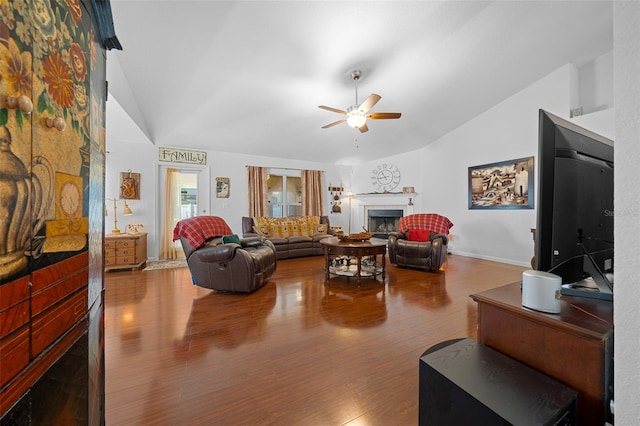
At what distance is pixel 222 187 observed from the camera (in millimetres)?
5648

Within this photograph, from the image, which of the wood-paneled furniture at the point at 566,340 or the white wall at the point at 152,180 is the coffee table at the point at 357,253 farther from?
the white wall at the point at 152,180

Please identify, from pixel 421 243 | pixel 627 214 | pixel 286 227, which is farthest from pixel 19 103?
pixel 286 227

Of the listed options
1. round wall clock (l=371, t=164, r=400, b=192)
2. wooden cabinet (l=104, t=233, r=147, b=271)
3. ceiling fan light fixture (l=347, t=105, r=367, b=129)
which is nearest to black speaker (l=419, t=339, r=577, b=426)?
ceiling fan light fixture (l=347, t=105, r=367, b=129)

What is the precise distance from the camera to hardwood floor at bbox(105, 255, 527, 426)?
1282 millimetres

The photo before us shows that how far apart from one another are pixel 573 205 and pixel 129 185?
232 inches

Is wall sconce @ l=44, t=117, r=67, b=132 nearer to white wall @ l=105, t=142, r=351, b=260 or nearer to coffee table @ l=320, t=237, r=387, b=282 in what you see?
Answer: coffee table @ l=320, t=237, r=387, b=282

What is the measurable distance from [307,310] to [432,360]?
5.84 feet

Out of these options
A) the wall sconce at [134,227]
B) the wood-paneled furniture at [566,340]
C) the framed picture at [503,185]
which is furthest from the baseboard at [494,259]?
the wall sconce at [134,227]

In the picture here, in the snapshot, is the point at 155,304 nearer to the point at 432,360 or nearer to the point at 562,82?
the point at 432,360

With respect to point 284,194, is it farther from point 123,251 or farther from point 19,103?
point 19,103

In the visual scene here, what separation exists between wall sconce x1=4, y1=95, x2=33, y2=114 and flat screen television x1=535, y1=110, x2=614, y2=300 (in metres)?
1.20

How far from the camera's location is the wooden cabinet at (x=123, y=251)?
3.94m

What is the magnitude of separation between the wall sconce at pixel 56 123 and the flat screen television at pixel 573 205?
1.25 meters

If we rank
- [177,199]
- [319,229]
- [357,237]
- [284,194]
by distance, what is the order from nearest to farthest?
[357,237] → [177,199] → [319,229] → [284,194]
